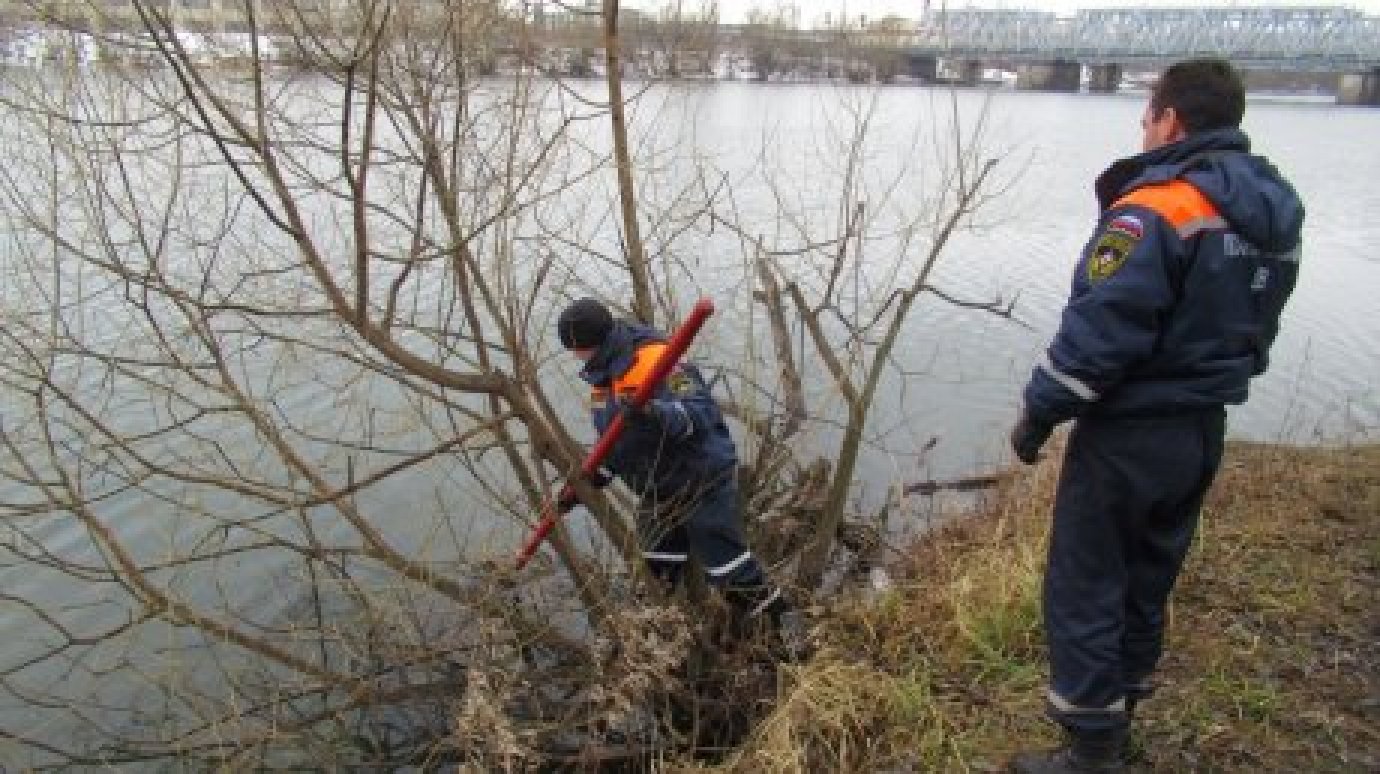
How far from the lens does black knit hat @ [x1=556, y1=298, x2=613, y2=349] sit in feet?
12.2

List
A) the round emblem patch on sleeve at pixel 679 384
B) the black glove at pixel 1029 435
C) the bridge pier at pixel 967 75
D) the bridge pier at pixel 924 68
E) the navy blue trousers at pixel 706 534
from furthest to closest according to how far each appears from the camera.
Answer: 1. the bridge pier at pixel 924 68
2. the bridge pier at pixel 967 75
3. the navy blue trousers at pixel 706 534
4. the round emblem patch on sleeve at pixel 679 384
5. the black glove at pixel 1029 435

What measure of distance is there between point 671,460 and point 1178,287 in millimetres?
2135

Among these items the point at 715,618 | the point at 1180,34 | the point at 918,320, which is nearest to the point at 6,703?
the point at 715,618

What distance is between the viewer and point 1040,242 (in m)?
14.0

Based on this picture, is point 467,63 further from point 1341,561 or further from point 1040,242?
point 1040,242

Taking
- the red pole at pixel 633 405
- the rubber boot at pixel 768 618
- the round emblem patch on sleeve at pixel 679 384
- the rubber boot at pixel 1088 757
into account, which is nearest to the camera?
the rubber boot at pixel 1088 757

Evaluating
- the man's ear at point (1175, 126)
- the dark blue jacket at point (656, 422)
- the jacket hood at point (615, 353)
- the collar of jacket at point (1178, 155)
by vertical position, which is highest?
the man's ear at point (1175, 126)

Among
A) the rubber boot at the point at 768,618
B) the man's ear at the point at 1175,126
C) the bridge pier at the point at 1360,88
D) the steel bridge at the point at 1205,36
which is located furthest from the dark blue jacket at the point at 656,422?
the bridge pier at the point at 1360,88

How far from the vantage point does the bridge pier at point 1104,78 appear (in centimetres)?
6190

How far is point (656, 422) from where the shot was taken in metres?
3.85

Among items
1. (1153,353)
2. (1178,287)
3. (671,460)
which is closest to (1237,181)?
(1178,287)

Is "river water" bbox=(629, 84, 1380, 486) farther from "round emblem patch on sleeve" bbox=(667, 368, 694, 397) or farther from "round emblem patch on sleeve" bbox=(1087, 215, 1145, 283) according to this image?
"round emblem patch on sleeve" bbox=(1087, 215, 1145, 283)

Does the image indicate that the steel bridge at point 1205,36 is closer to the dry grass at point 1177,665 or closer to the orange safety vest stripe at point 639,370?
the dry grass at point 1177,665

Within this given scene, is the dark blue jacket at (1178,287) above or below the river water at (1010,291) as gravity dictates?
above
